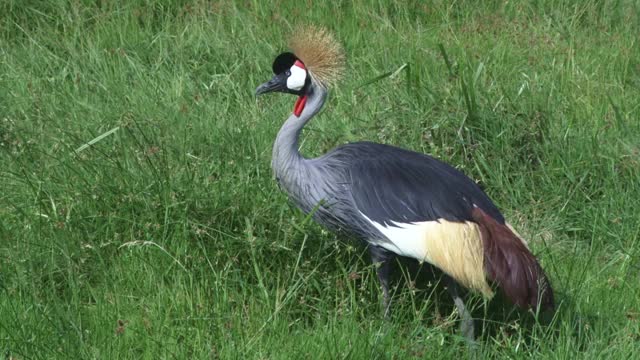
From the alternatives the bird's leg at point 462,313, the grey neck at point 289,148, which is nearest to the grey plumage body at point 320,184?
the grey neck at point 289,148

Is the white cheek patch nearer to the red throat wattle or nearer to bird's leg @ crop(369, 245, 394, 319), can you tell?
the red throat wattle

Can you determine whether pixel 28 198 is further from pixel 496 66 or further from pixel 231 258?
pixel 496 66

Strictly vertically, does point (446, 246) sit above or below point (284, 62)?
below

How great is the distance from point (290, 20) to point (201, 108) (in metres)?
1.00

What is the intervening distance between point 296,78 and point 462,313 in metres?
0.98

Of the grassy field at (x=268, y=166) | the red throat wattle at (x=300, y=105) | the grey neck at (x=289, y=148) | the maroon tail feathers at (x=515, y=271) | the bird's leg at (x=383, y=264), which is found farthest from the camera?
the red throat wattle at (x=300, y=105)

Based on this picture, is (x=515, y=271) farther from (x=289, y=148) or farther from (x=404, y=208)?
(x=289, y=148)

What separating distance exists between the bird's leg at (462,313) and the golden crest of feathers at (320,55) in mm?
803

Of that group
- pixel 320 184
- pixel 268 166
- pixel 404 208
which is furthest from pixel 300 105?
pixel 404 208

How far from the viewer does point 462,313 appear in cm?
358

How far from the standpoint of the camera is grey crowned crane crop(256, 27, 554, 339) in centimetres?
351

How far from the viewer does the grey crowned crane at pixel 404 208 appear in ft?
11.5

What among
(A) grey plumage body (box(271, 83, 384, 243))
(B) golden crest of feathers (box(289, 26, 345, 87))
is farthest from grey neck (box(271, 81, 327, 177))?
(B) golden crest of feathers (box(289, 26, 345, 87))

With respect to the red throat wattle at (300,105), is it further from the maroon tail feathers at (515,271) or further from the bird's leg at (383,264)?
the maroon tail feathers at (515,271)
